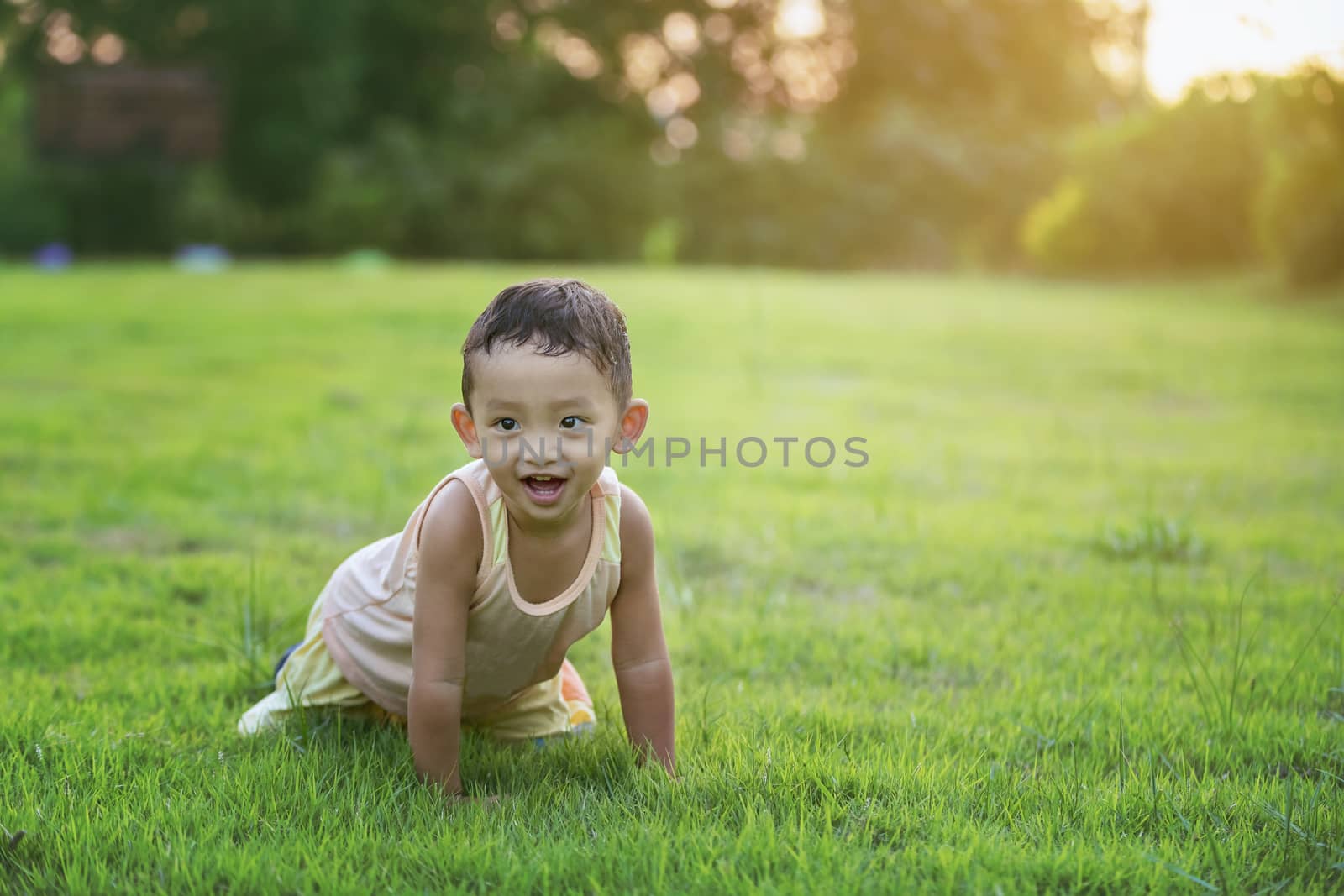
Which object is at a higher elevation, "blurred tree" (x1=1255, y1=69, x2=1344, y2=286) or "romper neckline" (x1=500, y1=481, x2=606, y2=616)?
"blurred tree" (x1=1255, y1=69, x2=1344, y2=286)

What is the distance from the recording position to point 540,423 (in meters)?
2.01

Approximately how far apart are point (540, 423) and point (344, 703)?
2.83ft

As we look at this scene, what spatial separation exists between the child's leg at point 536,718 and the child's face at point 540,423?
60 centimetres

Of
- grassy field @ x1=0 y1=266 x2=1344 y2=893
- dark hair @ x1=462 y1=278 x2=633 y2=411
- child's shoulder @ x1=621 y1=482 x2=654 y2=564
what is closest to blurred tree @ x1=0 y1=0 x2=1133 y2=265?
grassy field @ x1=0 y1=266 x2=1344 y2=893

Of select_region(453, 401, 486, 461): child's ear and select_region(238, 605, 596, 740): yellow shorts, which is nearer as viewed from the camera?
select_region(453, 401, 486, 461): child's ear

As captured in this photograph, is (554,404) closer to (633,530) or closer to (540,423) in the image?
(540,423)

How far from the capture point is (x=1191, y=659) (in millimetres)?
3033

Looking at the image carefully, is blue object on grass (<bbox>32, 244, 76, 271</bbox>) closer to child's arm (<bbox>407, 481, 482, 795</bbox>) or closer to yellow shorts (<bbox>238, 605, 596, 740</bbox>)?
yellow shorts (<bbox>238, 605, 596, 740</bbox>)

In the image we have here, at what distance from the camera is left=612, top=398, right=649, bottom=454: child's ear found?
7.04 feet

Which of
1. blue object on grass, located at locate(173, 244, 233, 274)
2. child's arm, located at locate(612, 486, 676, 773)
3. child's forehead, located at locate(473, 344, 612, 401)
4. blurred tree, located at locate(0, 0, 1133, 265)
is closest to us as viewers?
child's forehead, located at locate(473, 344, 612, 401)

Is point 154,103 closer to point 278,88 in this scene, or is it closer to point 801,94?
point 278,88

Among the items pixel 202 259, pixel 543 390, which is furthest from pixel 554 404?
pixel 202 259

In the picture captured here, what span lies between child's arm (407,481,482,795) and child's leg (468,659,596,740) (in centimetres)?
35

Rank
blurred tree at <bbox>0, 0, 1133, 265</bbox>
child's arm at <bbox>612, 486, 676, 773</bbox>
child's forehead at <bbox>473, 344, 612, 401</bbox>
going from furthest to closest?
blurred tree at <bbox>0, 0, 1133, 265</bbox>, child's arm at <bbox>612, 486, 676, 773</bbox>, child's forehead at <bbox>473, 344, 612, 401</bbox>
